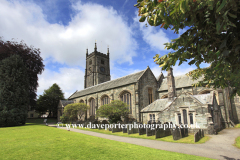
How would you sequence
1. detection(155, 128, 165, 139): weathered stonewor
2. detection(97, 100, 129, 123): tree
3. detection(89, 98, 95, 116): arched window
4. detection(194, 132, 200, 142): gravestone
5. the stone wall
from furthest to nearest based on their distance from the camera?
detection(89, 98, 95, 116): arched window → the stone wall → detection(97, 100, 129, 123): tree → detection(155, 128, 165, 139): weathered stonewor → detection(194, 132, 200, 142): gravestone

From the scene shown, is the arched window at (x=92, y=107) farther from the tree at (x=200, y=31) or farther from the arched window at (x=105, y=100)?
the tree at (x=200, y=31)

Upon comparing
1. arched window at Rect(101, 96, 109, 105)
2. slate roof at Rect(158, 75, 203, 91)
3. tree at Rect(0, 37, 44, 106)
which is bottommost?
arched window at Rect(101, 96, 109, 105)

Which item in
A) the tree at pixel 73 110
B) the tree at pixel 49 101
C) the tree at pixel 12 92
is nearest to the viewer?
the tree at pixel 12 92

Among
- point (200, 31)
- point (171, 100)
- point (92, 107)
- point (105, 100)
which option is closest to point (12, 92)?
point (105, 100)

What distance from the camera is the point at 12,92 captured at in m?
20.8

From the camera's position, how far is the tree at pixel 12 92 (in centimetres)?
2009

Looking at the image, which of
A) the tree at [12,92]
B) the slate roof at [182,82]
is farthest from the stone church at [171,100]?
the tree at [12,92]

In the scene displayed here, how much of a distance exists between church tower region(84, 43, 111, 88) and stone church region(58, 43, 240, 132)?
16.0 m

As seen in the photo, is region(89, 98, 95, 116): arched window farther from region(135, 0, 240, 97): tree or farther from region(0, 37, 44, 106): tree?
region(135, 0, 240, 97): tree

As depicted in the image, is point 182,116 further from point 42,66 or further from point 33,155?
point 42,66

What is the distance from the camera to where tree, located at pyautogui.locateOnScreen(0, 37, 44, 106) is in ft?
79.4

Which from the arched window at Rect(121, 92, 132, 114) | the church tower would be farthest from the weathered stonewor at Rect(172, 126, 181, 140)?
the church tower

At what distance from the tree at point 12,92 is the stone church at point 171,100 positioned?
13927mm

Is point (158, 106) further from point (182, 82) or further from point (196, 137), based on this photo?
point (196, 137)
